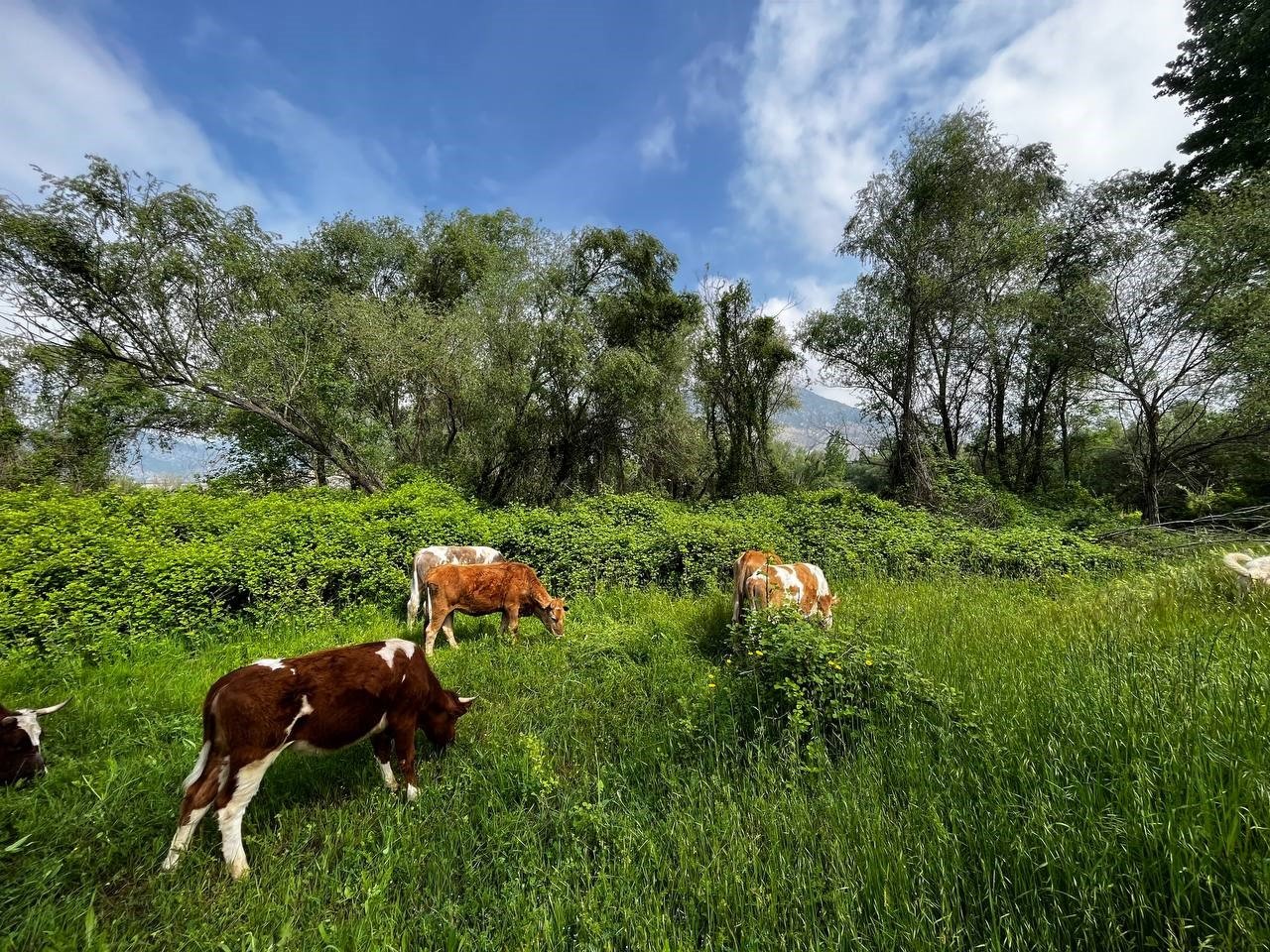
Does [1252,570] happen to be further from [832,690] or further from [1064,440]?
[1064,440]

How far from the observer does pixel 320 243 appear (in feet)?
65.1

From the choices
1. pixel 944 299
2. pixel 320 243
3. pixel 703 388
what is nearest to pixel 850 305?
pixel 944 299

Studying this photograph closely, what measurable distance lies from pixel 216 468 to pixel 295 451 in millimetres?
2402

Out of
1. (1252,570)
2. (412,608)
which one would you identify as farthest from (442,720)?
(1252,570)

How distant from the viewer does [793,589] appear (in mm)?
5645

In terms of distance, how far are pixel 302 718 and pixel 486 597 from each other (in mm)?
3404

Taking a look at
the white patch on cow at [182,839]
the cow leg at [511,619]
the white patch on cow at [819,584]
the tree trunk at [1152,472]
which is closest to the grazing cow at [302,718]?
the white patch on cow at [182,839]

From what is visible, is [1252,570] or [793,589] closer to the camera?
[1252,570]

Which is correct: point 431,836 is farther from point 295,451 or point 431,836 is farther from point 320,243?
point 320,243

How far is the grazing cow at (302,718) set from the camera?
258 cm

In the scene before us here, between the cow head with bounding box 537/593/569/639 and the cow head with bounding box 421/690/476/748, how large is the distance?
2.53 metres

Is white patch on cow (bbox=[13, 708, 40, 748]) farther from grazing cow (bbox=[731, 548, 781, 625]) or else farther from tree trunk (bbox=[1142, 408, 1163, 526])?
tree trunk (bbox=[1142, 408, 1163, 526])

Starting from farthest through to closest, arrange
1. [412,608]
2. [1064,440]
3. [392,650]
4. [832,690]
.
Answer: [1064,440]
[412,608]
[832,690]
[392,650]

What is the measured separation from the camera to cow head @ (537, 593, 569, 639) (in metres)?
6.31
